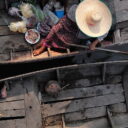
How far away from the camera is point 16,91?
24.9ft

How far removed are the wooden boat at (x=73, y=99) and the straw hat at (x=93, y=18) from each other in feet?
2.48

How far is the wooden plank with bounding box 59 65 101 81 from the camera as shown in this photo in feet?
26.1

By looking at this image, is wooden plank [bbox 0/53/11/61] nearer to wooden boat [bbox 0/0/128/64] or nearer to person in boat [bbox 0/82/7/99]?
wooden boat [bbox 0/0/128/64]

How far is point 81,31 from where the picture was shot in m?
7.37

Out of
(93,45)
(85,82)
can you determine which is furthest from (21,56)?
(85,82)

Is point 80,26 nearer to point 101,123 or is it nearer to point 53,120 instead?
point 53,120

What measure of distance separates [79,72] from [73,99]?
59 cm

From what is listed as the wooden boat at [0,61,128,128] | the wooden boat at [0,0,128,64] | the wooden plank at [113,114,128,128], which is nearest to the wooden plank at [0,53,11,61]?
the wooden boat at [0,0,128,64]

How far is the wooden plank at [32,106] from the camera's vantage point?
759cm

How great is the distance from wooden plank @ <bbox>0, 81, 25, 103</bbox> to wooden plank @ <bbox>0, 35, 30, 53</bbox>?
70 cm

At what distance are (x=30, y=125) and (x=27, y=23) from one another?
2.06 m

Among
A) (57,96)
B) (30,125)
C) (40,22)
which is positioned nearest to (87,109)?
(57,96)

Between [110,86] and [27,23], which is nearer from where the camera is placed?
[27,23]

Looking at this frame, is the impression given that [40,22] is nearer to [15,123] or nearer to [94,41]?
[94,41]
